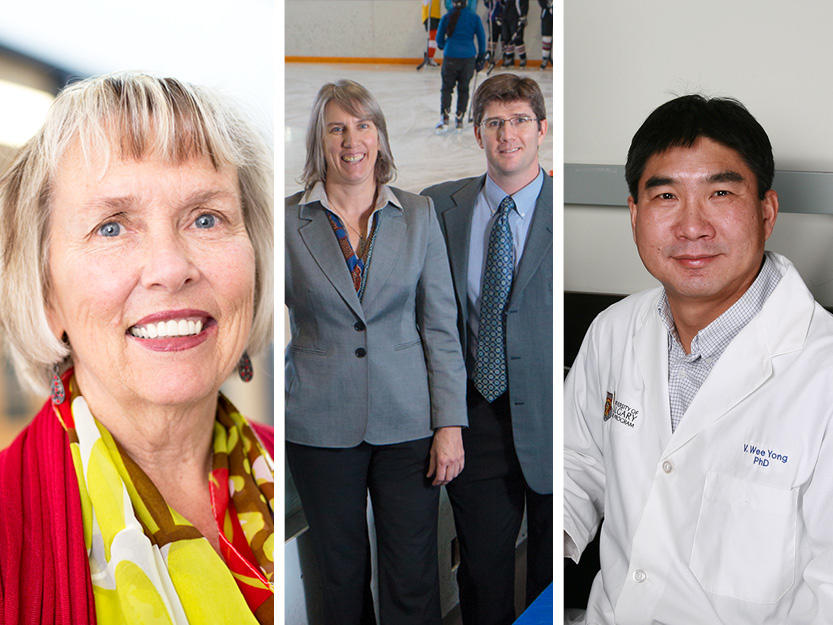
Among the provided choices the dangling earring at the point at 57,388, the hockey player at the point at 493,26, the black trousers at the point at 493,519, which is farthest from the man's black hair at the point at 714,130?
the dangling earring at the point at 57,388

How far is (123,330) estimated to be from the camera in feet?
4.89

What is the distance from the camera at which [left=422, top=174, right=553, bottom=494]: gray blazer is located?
157cm

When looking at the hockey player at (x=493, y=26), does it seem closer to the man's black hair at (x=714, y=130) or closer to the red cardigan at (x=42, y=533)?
the man's black hair at (x=714, y=130)

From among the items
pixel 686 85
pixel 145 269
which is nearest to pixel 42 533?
pixel 145 269

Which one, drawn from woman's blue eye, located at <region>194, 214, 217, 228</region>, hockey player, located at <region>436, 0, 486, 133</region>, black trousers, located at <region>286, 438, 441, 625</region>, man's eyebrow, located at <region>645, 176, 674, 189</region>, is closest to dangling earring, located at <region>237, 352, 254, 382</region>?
black trousers, located at <region>286, 438, 441, 625</region>

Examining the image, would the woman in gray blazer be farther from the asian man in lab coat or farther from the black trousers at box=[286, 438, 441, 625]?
the asian man in lab coat

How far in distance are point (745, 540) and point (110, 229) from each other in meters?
1.36

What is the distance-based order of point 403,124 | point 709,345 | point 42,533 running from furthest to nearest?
point 709,345
point 403,124
point 42,533

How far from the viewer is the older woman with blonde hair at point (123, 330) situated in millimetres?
1456

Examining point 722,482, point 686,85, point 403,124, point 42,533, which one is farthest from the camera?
point 686,85

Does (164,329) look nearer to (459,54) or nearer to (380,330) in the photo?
(380,330)

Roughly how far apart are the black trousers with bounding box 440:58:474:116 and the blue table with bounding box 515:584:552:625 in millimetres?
980

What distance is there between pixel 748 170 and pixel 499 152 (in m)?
0.57

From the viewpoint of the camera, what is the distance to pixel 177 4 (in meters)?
1.53
